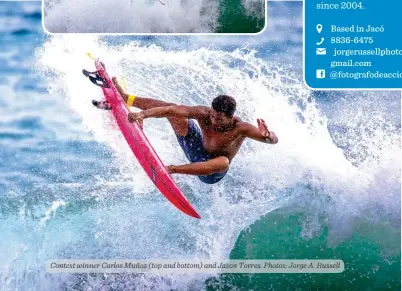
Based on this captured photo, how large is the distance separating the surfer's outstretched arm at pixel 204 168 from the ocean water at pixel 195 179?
4 centimetres

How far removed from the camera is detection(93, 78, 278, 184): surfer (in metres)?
1.78

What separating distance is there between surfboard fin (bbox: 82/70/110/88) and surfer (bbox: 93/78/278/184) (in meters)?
0.04

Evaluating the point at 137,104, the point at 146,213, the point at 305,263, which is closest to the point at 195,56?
the point at 137,104

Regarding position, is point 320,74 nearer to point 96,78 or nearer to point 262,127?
point 262,127

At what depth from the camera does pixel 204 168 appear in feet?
5.89

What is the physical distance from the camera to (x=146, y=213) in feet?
5.86

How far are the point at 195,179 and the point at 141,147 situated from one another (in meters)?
0.21

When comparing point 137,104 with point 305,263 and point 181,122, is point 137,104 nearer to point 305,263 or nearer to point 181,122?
point 181,122

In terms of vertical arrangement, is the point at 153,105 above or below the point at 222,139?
above

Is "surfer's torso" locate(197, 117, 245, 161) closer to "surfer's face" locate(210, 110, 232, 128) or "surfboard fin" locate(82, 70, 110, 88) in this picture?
"surfer's face" locate(210, 110, 232, 128)

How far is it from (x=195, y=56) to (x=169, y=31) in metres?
0.12

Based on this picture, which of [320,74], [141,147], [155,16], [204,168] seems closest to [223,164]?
[204,168]
